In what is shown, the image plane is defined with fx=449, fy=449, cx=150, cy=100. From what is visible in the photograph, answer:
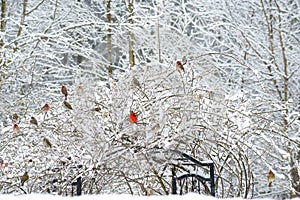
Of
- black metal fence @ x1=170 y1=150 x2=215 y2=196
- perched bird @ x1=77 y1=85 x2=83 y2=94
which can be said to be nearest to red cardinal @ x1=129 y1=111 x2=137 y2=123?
black metal fence @ x1=170 y1=150 x2=215 y2=196

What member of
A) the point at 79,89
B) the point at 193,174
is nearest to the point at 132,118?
the point at 79,89

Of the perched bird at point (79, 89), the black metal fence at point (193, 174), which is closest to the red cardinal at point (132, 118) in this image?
the black metal fence at point (193, 174)

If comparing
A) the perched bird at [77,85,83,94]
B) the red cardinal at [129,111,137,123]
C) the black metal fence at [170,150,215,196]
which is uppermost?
the perched bird at [77,85,83,94]

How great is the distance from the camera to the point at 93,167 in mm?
2250

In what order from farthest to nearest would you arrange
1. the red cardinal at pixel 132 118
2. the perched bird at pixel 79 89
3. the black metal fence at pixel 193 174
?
the perched bird at pixel 79 89 < the black metal fence at pixel 193 174 < the red cardinal at pixel 132 118

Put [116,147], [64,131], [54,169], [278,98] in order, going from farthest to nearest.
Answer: [278,98] → [54,169] → [64,131] → [116,147]

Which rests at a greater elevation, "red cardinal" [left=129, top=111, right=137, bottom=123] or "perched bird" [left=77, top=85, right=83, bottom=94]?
"perched bird" [left=77, top=85, right=83, bottom=94]

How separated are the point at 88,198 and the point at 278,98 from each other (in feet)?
17.1

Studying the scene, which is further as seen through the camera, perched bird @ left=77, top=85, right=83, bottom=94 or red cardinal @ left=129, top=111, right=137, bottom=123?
perched bird @ left=77, top=85, right=83, bottom=94

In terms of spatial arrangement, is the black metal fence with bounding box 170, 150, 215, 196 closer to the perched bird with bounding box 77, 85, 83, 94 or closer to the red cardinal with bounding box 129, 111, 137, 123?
the red cardinal with bounding box 129, 111, 137, 123

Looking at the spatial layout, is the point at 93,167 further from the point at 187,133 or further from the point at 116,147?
the point at 187,133

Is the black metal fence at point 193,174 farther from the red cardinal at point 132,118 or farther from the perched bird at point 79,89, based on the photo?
the perched bird at point 79,89

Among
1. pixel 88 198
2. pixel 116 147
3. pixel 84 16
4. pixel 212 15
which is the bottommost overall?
pixel 88 198

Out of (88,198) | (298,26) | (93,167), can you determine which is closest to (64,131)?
(93,167)
